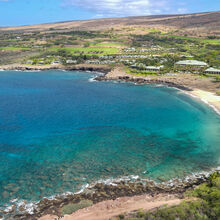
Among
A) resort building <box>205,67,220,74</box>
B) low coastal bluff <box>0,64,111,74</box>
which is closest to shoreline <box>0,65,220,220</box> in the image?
resort building <box>205,67,220,74</box>

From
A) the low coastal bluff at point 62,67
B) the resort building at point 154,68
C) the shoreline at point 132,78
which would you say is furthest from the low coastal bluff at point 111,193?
the low coastal bluff at point 62,67

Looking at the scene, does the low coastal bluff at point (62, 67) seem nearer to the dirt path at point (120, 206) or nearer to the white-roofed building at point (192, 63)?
the white-roofed building at point (192, 63)

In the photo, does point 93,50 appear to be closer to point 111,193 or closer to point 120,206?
point 111,193

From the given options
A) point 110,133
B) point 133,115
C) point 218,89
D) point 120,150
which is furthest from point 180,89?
point 120,150

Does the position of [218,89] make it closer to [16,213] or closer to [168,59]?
[168,59]

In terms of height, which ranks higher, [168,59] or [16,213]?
[168,59]

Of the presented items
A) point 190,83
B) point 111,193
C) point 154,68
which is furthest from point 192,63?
point 111,193
